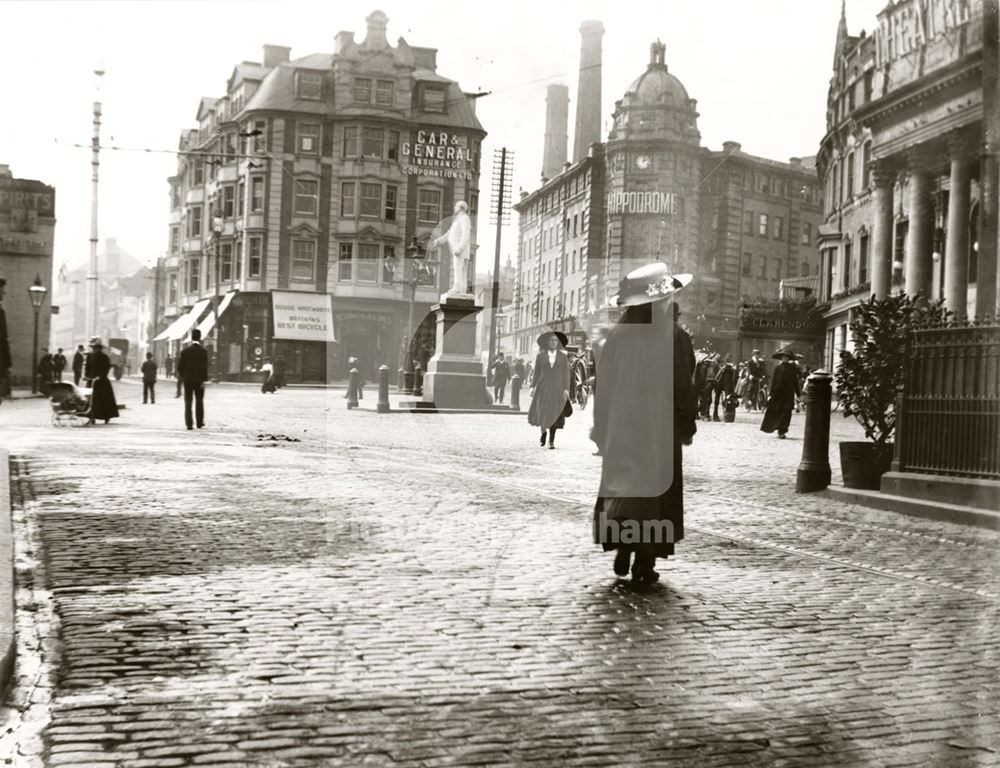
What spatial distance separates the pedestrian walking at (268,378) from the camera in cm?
1337

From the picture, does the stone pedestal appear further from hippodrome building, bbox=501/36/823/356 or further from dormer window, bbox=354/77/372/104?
dormer window, bbox=354/77/372/104

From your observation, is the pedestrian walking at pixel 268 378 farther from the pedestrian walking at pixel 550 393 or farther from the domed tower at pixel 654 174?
the domed tower at pixel 654 174

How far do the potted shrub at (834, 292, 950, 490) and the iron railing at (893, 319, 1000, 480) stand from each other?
23 cm

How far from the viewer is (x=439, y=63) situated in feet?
20.4

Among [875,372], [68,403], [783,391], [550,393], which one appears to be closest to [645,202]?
[875,372]

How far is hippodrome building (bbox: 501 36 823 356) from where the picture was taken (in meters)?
6.09

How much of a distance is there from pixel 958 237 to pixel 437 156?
18553mm

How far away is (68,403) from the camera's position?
58.1ft

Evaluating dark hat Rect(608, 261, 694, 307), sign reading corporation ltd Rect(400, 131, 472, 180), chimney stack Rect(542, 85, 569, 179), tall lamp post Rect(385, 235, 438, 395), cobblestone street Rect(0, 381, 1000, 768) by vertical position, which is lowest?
cobblestone street Rect(0, 381, 1000, 768)

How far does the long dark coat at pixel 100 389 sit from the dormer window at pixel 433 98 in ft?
38.8

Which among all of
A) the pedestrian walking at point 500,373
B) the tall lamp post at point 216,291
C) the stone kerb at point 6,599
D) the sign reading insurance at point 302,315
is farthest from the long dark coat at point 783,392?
the stone kerb at point 6,599

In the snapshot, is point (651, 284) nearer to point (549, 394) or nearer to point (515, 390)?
point (549, 394)

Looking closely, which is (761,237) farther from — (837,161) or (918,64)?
(837,161)

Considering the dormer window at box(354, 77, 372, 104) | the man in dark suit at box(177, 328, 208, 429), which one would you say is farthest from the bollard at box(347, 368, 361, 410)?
the dormer window at box(354, 77, 372, 104)
